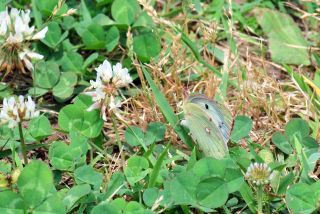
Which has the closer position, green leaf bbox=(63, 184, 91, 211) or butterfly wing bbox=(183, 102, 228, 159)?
green leaf bbox=(63, 184, 91, 211)

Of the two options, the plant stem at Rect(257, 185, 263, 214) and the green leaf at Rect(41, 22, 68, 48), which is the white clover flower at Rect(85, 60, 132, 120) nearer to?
the plant stem at Rect(257, 185, 263, 214)

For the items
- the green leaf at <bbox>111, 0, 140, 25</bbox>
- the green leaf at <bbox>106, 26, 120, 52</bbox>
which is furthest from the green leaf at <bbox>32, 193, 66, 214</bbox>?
the green leaf at <bbox>111, 0, 140, 25</bbox>

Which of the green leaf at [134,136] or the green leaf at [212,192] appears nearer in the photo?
the green leaf at [212,192]

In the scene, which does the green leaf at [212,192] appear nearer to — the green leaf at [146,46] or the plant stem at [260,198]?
the plant stem at [260,198]

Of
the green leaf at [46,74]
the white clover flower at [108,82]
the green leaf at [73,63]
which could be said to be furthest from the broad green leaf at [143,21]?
the white clover flower at [108,82]

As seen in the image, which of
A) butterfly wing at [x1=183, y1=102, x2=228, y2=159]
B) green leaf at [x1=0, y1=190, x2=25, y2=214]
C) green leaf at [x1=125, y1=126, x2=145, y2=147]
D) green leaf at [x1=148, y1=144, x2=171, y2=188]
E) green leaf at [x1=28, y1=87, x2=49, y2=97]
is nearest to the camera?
green leaf at [x1=0, y1=190, x2=25, y2=214]

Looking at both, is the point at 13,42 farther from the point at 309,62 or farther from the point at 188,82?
the point at 309,62
